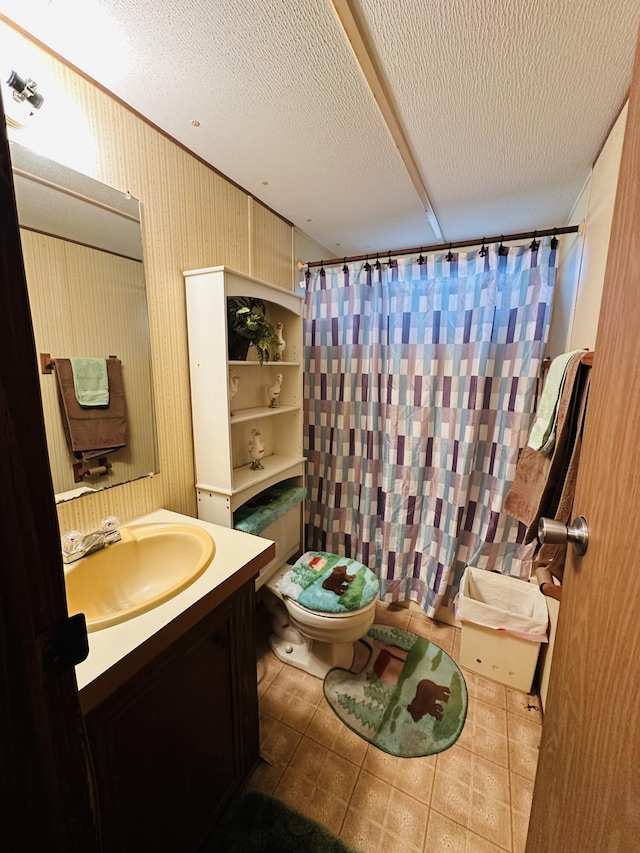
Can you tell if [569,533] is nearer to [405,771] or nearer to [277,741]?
[405,771]

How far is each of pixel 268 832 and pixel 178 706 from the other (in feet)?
2.01

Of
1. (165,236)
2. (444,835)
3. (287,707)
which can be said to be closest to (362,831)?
(444,835)

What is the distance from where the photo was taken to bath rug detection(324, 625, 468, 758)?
4.48ft

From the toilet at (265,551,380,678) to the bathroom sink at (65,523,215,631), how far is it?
593mm

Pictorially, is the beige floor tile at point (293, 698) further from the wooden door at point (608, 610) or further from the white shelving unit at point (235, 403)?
the wooden door at point (608, 610)

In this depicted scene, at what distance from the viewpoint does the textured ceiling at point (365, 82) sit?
2.80 ft

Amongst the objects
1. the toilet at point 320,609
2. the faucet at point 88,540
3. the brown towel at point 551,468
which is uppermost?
the brown towel at point 551,468

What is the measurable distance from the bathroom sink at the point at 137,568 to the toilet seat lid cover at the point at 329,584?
593mm

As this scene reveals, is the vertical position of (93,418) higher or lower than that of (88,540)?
higher

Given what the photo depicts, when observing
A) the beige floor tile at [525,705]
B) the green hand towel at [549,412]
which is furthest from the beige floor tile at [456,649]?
the green hand towel at [549,412]

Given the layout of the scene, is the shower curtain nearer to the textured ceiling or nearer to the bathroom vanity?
the textured ceiling

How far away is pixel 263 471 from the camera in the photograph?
177 centimetres

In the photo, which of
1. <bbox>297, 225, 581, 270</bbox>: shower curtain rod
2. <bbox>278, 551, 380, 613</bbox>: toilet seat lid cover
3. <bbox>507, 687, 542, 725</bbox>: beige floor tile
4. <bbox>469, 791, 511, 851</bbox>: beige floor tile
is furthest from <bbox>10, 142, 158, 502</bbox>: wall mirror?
<bbox>507, 687, 542, 725</bbox>: beige floor tile

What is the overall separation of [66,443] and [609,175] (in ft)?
6.53
